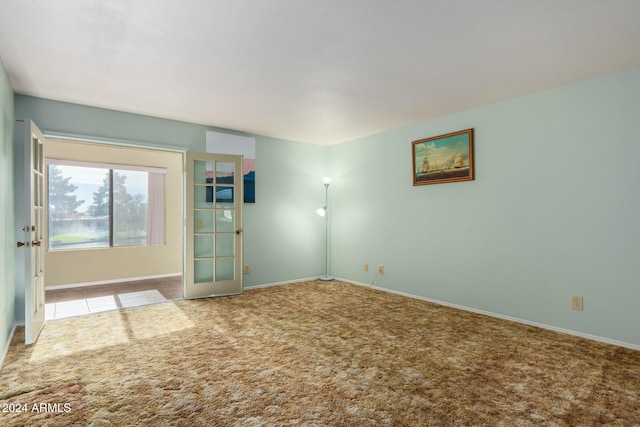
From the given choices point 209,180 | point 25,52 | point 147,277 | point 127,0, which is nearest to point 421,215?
point 209,180

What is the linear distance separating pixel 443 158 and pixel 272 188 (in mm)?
2593

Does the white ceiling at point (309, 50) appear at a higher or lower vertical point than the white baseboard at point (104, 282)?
higher

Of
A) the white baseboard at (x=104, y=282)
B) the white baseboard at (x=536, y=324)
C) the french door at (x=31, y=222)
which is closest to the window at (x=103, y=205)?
the white baseboard at (x=104, y=282)

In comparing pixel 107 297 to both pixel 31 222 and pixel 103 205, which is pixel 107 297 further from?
pixel 31 222

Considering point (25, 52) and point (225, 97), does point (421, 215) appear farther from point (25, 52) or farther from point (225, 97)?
point (25, 52)

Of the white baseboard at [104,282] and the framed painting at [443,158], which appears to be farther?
the white baseboard at [104,282]

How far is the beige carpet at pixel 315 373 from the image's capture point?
1916mm

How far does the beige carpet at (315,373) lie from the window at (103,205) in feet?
8.68

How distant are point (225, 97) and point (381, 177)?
2512 mm

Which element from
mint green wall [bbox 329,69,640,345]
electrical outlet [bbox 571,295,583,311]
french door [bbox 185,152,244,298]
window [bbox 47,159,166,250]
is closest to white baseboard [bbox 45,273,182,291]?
window [bbox 47,159,166,250]

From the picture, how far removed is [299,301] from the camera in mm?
4395

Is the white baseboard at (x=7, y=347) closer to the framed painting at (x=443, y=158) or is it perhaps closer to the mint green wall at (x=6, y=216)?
the mint green wall at (x=6, y=216)

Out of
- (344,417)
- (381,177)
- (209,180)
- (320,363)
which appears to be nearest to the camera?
(344,417)

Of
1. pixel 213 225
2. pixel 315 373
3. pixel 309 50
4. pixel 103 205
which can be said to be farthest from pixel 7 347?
pixel 103 205
